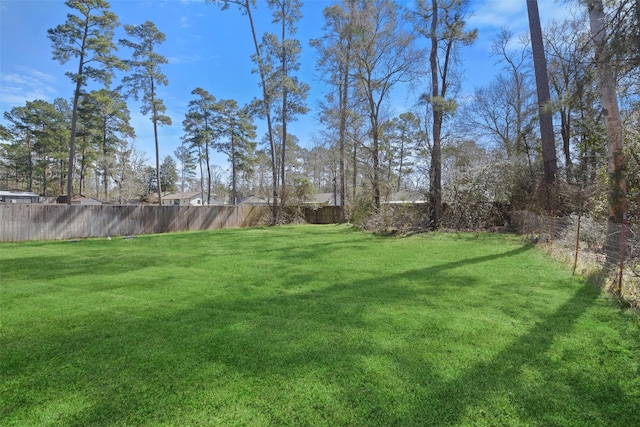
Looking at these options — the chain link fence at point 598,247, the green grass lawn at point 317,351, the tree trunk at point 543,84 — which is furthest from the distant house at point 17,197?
the tree trunk at point 543,84

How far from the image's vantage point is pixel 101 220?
12.3 m

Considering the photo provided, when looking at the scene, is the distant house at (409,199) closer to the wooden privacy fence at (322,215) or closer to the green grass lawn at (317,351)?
the wooden privacy fence at (322,215)

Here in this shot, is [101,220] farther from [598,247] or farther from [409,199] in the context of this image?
[598,247]

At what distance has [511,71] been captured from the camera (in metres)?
16.2

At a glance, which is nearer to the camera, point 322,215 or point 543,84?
point 543,84

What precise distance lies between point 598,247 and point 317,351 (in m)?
6.54

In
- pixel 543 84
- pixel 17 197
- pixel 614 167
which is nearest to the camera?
pixel 614 167

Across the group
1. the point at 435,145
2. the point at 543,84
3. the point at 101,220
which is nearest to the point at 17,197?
the point at 101,220

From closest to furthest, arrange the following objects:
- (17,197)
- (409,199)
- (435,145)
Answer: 1. (435,145)
2. (409,199)
3. (17,197)

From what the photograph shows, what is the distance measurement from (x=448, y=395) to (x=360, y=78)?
15.1 m

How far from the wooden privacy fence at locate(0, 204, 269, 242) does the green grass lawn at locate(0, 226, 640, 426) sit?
734cm

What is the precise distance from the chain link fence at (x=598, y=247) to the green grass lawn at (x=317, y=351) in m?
0.27

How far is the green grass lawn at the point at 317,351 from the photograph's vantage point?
177 cm

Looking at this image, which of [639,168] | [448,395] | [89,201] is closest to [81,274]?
[448,395]
